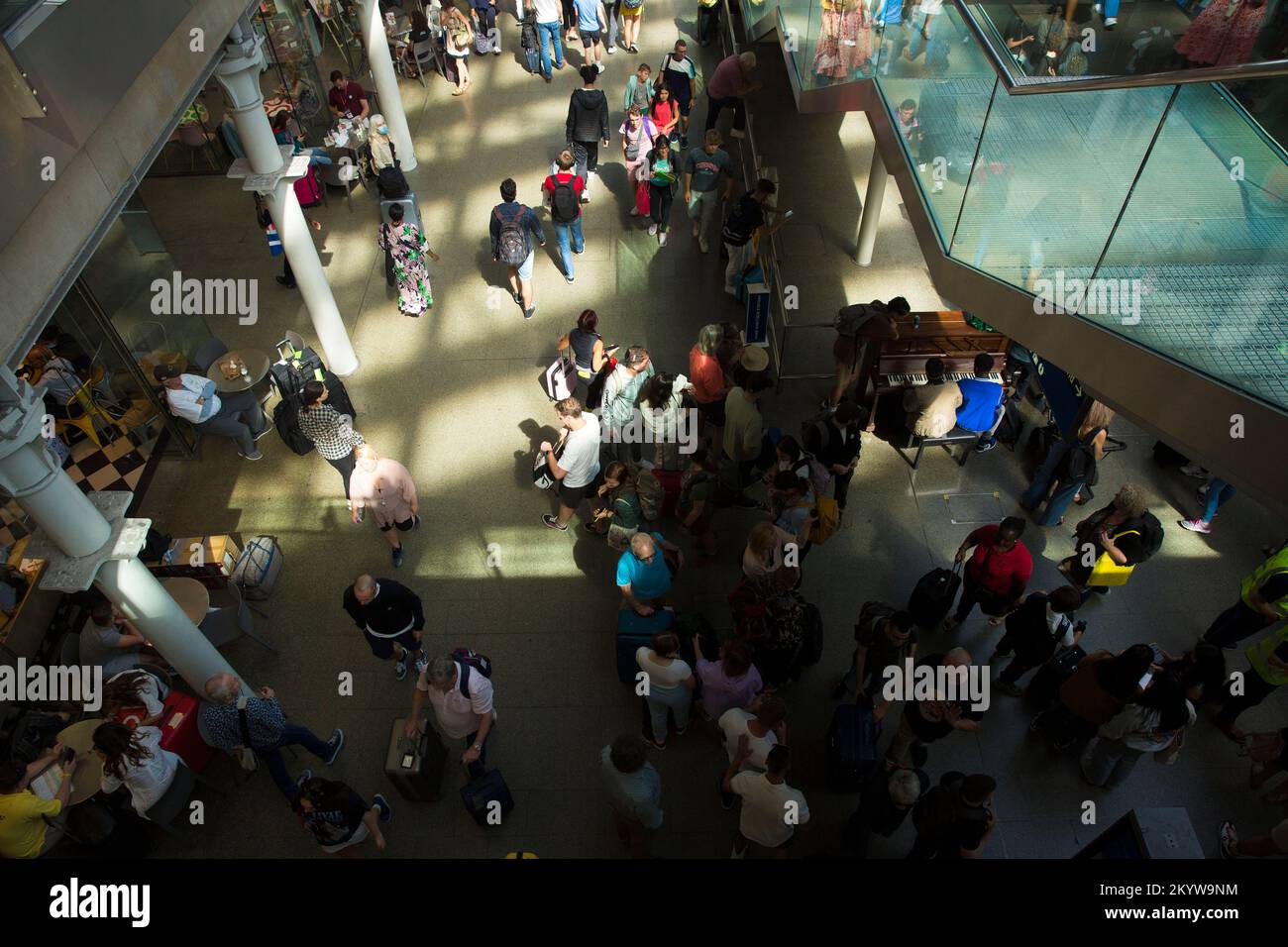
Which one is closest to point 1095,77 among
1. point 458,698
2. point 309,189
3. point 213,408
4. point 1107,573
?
point 1107,573

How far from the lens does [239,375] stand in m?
8.59

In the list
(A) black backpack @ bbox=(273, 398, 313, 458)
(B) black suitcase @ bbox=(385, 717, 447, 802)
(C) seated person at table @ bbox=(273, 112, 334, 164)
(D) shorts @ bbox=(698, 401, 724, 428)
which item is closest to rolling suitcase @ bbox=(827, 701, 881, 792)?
(B) black suitcase @ bbox=(385, 717, 447, 802)

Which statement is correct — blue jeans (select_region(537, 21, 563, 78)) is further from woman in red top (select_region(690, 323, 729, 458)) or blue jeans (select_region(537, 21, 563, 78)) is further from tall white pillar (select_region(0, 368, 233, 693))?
tall white pillar (select_region(0, 368, 233, 693))

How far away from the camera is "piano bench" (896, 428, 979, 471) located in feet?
26.0

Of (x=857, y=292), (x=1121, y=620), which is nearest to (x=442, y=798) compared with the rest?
(x=1121, y=620)

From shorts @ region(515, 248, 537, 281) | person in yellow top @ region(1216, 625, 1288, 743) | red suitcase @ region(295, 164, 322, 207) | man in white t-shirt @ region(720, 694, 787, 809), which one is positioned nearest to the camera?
man in white t-shirt @ region(720, 694, 787, 809)

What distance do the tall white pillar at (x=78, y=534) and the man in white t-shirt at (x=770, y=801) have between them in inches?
156

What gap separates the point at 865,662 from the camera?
19.9ft

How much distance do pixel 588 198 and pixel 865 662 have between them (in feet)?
26.7

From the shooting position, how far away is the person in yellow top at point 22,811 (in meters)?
5.19

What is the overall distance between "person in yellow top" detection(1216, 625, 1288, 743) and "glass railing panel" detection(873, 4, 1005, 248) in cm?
371

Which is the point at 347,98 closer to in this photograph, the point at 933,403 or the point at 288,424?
the point at 288,424

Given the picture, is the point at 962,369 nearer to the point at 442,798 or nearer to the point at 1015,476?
the point at 1015,476

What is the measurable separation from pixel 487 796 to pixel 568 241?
663 cm
